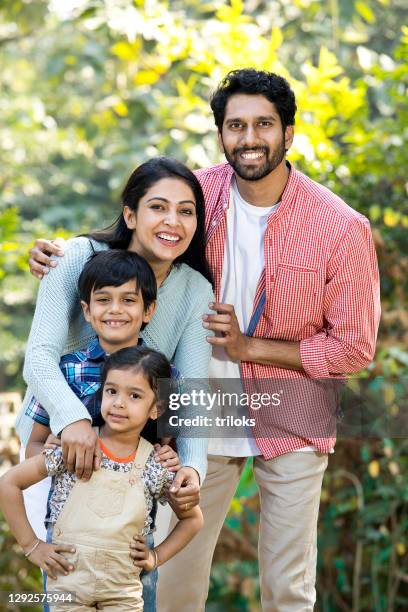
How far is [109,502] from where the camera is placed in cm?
247

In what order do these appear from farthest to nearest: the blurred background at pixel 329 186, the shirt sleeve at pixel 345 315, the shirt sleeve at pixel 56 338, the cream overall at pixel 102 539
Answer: the blurred background at pixel 329 186
the shirt sleeve at pixel 345 315
the shirt sleeve at pixel 56 338
the cream overall at pixel 102 539

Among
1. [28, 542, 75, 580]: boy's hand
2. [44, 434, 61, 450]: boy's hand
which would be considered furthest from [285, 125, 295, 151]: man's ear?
[28, 542, 75, 580]: boy's hand

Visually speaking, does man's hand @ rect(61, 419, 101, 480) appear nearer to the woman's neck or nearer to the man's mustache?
the woman's neck

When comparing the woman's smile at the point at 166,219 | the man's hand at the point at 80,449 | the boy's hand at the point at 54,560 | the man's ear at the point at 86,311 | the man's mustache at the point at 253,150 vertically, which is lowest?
the boy's hand at the point at 54,560

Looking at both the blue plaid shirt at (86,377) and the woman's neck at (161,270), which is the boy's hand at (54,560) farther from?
the woman's neck at (161,270)

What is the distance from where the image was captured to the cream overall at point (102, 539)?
2434 millimetres

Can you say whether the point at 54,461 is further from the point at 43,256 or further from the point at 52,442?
the point at 43,256

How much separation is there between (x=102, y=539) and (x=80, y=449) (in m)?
0.22

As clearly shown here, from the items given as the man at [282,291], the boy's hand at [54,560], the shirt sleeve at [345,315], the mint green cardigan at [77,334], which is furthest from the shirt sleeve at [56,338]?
the shirt sleeve at [345,315]

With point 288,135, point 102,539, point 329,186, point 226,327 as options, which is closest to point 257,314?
point 226,327

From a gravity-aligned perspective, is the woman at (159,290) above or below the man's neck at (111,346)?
above

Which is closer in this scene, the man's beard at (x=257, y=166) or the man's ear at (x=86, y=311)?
the man's ear at (x=86, y=311)

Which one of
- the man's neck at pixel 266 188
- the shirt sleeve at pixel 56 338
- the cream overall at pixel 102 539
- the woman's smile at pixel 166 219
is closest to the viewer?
the cream overall at pixel 102 539

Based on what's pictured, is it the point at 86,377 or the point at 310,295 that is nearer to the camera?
the point at 86,377
